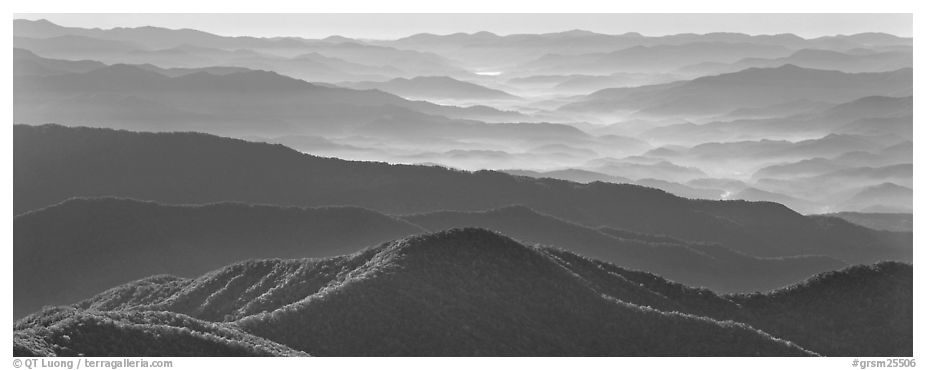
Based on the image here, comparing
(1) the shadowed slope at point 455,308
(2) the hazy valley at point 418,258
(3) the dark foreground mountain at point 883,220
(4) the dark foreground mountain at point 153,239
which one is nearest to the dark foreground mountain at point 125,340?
(2) the hazy valley at point 418,258

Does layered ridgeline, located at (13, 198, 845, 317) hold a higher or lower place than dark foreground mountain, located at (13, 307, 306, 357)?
higher

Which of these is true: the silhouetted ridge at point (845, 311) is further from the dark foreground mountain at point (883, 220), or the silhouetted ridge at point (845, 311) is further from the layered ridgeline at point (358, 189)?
the dark foreground mountain at point (883, 220)

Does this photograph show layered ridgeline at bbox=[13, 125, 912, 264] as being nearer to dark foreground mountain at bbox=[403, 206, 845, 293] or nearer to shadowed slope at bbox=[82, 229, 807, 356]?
dark foreground mountain at bbox=[403, 206, 845, 293]

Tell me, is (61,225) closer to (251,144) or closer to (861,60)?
(251,144)

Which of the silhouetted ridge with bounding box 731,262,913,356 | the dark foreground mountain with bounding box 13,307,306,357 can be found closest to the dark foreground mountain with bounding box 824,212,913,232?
the silhouetted ridge with bounding box 731,262,913,356

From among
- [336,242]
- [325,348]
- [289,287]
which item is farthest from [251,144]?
[325,348]

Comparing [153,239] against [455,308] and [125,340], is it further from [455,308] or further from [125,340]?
[125,340]
